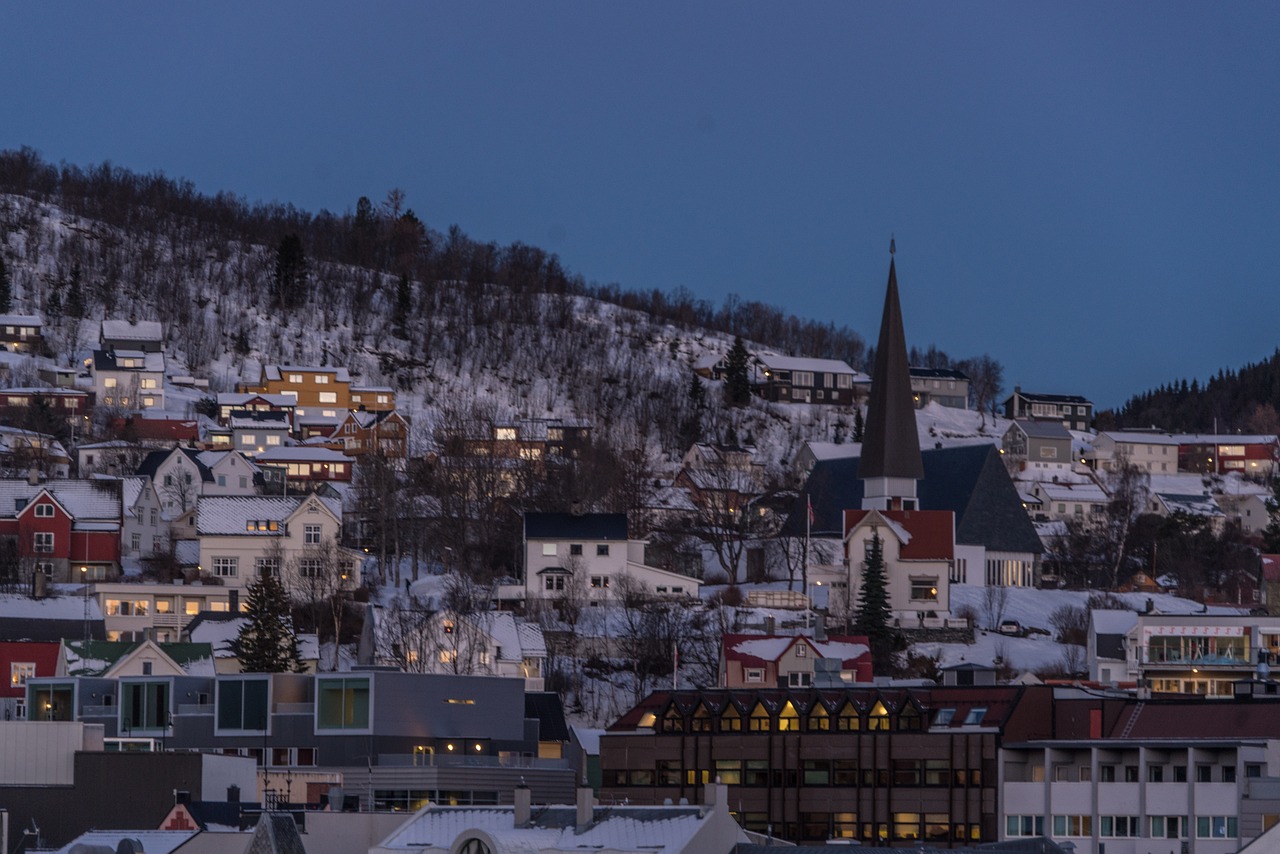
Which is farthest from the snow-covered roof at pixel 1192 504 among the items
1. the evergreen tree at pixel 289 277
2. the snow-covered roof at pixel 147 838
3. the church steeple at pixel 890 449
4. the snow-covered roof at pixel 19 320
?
the snow-covered roof at pixel 147 838

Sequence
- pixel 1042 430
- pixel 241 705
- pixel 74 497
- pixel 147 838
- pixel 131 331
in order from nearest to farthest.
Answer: pixel 147 838 → pixel 241 705 → pixel 74 497 → pixel 131 331 → pixel 1042 430

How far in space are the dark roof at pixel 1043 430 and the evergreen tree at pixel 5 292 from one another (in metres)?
69.1

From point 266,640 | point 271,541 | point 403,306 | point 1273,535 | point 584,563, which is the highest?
point 403,306

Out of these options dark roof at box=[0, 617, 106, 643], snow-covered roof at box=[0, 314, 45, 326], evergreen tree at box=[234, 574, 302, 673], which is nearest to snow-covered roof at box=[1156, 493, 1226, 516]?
snow-covered roof at box=[0, 314, 45, 326]

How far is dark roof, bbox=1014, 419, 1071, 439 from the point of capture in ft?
593

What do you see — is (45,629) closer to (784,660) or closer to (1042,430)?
(784,660)

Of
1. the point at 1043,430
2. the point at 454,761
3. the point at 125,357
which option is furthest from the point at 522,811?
the point at 1043,430

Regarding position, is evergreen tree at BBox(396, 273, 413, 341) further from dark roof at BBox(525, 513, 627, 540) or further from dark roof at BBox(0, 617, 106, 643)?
dark roof at BBox(0, 617, 106, 643)

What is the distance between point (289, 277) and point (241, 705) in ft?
394

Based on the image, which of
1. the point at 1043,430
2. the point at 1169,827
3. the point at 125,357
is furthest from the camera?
the point at 1043,430

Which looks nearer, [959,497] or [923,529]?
[923,529]

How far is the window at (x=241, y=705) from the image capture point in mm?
67562

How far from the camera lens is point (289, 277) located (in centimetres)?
18550

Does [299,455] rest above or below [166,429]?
below
